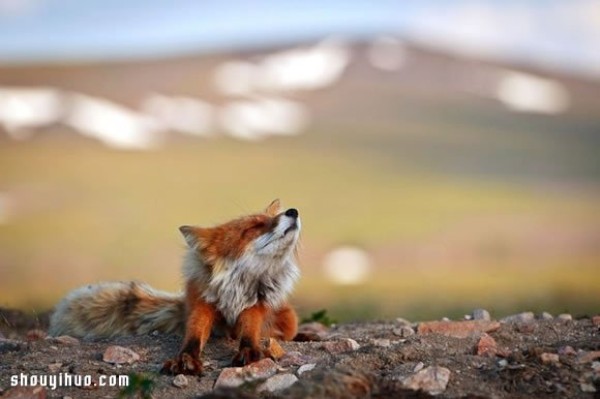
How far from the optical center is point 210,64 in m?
47.2

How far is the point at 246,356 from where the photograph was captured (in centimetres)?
743

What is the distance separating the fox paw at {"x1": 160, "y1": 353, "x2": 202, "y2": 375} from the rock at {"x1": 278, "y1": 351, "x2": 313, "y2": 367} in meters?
0.60

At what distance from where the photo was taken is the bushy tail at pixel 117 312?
8828 millimetres

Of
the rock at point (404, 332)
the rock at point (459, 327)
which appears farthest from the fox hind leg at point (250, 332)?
the rock at point (459, 327)

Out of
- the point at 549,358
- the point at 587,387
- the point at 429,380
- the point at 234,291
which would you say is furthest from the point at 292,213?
the point at 587,387

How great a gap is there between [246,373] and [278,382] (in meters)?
0.48

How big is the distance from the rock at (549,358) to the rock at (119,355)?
299 cm

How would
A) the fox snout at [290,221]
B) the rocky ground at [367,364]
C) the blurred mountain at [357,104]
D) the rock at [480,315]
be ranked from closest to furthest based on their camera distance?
the rocky ground at [367,364], the fox snout at [290,221], the rock at [480,315], the blurred mountain at [357,104]

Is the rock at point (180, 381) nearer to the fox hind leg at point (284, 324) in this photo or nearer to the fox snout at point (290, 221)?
the fox snout at point (290, 221)

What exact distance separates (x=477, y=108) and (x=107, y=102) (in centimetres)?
1561

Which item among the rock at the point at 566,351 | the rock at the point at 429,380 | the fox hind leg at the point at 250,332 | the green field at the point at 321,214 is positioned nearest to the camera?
the rock at the point at 429,380

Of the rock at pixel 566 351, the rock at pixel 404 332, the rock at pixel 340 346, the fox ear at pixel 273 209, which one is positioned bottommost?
the rock at pixel 340 346

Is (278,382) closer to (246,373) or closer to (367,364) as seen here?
(246,373)

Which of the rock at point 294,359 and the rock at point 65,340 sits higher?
the rock at point 294,359
